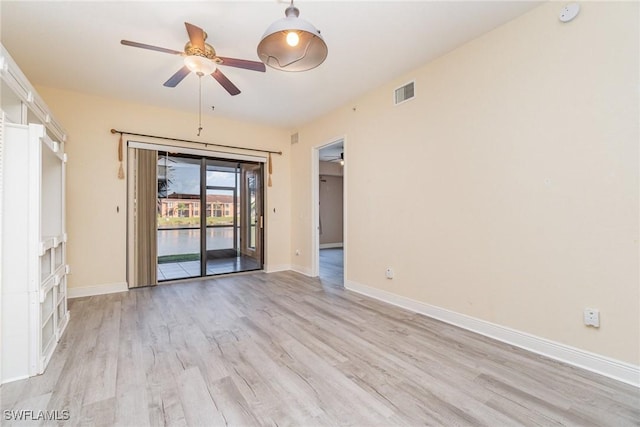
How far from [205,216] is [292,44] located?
12.6 ft

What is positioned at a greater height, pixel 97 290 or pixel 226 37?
pixel 226 37

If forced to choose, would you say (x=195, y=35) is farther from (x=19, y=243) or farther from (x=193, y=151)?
(x=193, y=151)

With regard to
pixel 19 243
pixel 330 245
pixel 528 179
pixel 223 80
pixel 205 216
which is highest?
pixel 223 80

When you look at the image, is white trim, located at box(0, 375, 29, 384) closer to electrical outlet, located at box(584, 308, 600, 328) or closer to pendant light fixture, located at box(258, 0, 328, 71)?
pendant light fixture, located at box(258, 0, 328, 71)

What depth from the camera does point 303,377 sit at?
6.43 ft

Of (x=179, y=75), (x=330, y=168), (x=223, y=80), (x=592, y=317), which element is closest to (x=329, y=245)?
(x=330, y=168)

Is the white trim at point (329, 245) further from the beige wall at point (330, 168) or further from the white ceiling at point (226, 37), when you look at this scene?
the white ceiling at point (226, 37)

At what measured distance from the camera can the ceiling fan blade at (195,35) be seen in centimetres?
229

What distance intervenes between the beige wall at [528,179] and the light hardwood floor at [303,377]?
1.55 feet

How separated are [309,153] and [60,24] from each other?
11.5 feet

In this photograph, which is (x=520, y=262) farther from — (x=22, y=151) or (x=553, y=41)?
(x=22, y=151)

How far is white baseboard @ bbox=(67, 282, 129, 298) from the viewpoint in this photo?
3.81 m

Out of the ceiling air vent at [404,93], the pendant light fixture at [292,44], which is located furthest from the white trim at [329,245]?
the pendant light fixture at [292,44]

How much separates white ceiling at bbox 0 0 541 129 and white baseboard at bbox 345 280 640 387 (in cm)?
273
